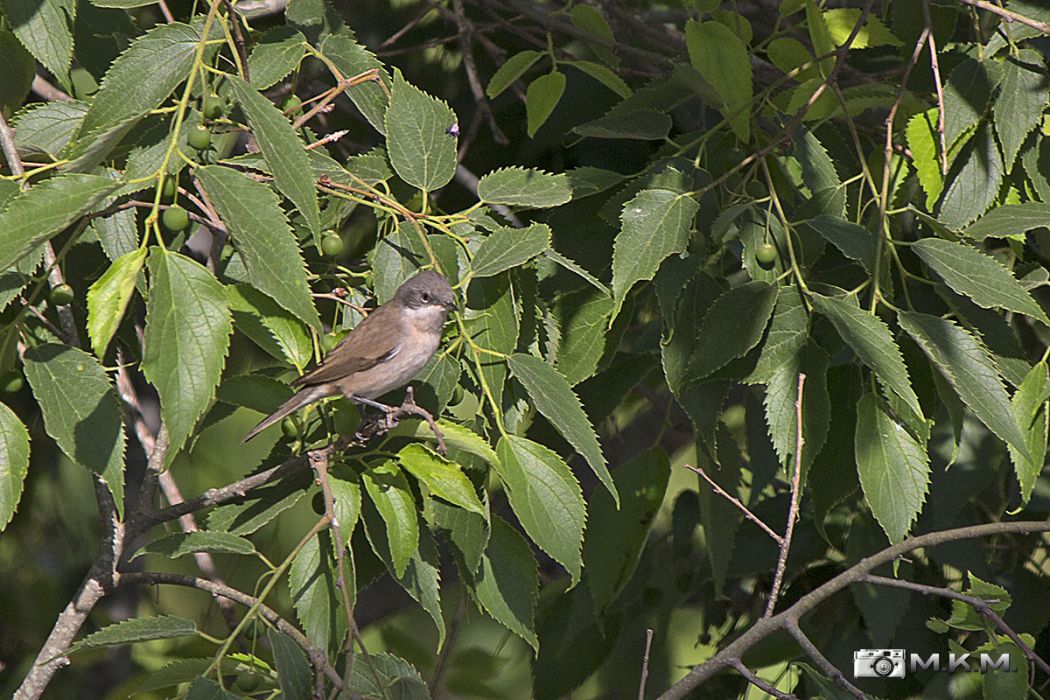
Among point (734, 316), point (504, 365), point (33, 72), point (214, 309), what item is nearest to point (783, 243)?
point (734, 316)

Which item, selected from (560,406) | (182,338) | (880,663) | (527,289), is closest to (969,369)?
(560,406)

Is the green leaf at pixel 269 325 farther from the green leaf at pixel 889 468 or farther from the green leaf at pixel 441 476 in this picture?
the green leaf at pixel 889 468

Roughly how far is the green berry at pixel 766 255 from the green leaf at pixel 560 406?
0.58 meters

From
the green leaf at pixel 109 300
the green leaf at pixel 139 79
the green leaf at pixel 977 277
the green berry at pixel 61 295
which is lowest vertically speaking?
the green leaf at pixel 977 277

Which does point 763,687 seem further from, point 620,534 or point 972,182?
point 972,182

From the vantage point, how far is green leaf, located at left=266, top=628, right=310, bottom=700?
212cm

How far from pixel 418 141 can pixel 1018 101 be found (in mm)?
1362

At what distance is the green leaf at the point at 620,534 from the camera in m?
3.08

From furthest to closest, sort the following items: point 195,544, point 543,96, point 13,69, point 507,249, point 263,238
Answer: point 543,96 → point 13,69 → point 507,249 → point 195,544 → point 263,238

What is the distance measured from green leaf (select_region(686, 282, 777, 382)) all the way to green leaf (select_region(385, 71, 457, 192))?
616 millimetres

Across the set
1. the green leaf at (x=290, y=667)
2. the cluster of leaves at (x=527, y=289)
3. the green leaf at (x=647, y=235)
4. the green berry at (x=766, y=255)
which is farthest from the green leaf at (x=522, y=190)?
the green leaf at (x=290, y=667)

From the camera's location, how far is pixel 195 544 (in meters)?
2.24

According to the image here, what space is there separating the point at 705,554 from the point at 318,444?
1.53 meters

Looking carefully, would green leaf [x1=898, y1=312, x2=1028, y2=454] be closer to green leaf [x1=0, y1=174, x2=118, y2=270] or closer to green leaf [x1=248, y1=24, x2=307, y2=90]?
green leaf [x1=248, y1=24, x2=307, y2=90]
